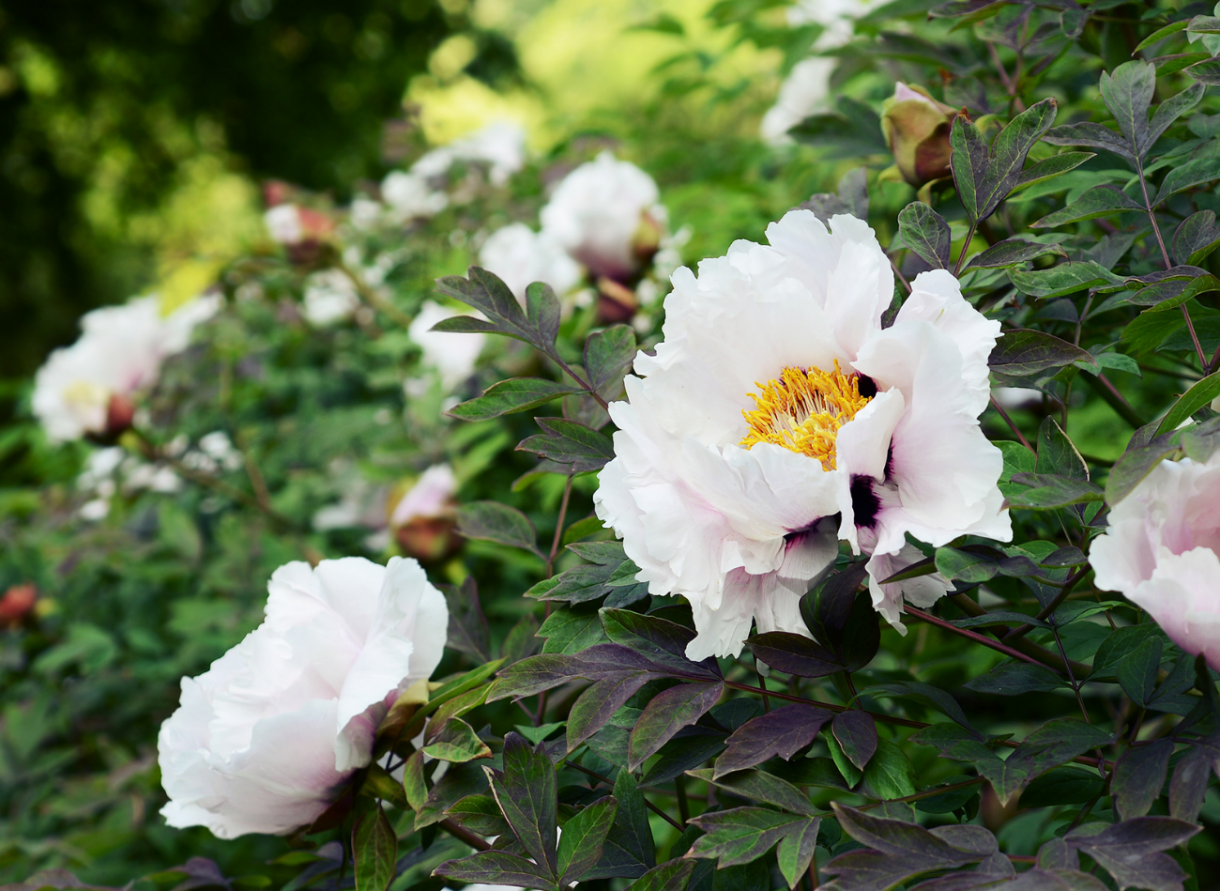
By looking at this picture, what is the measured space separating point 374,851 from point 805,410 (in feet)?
0.94

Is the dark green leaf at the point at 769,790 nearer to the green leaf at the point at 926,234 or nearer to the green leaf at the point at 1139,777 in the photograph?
the green leaf at the point at 1139,777

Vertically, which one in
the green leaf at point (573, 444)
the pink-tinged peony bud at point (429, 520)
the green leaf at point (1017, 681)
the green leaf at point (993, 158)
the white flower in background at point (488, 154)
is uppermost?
the green leaf at point (993, 158)

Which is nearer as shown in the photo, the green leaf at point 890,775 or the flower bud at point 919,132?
the green leaf at point 890,775

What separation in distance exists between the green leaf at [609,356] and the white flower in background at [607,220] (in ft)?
1.72

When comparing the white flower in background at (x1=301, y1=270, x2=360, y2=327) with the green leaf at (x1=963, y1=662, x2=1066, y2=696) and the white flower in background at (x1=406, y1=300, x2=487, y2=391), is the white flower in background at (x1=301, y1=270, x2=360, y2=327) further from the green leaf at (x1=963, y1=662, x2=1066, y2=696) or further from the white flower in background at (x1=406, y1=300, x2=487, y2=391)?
the green leaf at (x1=963, y1=662, x2=1066, y2=696)

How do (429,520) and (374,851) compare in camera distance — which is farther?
(429,520)

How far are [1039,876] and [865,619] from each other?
0.12 meters

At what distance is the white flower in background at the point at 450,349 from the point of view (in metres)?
1.06

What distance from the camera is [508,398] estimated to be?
1.63 ft

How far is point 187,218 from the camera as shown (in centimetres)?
844

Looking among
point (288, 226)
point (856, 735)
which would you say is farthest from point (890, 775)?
point (288, 226)

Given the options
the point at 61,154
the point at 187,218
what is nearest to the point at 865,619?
the point at 61,154

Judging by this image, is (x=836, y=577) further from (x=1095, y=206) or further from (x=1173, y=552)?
(x=1095, y=206)

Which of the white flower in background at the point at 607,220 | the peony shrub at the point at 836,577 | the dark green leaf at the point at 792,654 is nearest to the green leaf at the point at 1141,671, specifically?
the peony shrub at the point at 836,577
